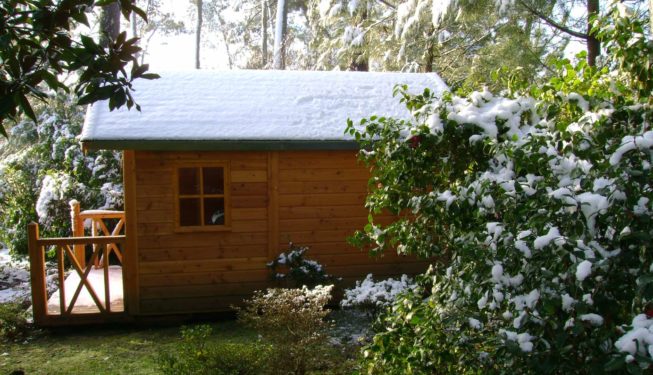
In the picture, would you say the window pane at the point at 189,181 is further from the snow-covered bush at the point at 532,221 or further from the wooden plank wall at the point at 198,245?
the snow-covered bush at the point at 532,221

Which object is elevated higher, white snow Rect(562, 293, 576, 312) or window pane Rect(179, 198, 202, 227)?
white snow Rect(562, 293, 576, 312)

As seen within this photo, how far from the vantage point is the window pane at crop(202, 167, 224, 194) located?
7828 millimetres

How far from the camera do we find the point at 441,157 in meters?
3.72

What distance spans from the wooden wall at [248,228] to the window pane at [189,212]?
0.15m

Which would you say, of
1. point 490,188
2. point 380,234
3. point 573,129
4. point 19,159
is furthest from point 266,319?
point 19,159

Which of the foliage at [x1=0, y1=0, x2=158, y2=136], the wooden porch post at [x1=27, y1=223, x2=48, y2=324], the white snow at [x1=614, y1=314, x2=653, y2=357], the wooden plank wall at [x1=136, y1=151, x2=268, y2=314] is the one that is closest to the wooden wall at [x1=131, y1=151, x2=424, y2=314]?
the wooden plank wall at [x1=136, y1=151, x2=268, y2=314]

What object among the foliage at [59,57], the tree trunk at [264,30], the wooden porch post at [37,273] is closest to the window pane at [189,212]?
the wooden porch post at [37,273]

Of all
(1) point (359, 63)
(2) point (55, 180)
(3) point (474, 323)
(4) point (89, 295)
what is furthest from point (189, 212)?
(1) point (359, 63)

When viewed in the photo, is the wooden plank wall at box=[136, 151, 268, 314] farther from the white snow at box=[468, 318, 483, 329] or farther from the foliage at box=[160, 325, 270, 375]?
the white snow at box=[468, 318, 483, 329]

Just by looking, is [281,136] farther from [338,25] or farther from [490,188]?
[338,25]

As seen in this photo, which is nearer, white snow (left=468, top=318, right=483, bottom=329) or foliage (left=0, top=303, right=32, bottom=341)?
white snow (left=468, top=318, right=483, bottom=329)

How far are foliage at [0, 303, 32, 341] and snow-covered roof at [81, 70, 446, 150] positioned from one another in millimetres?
2438

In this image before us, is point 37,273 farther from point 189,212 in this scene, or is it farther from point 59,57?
point 59,57

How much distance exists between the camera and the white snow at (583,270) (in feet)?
7.10
